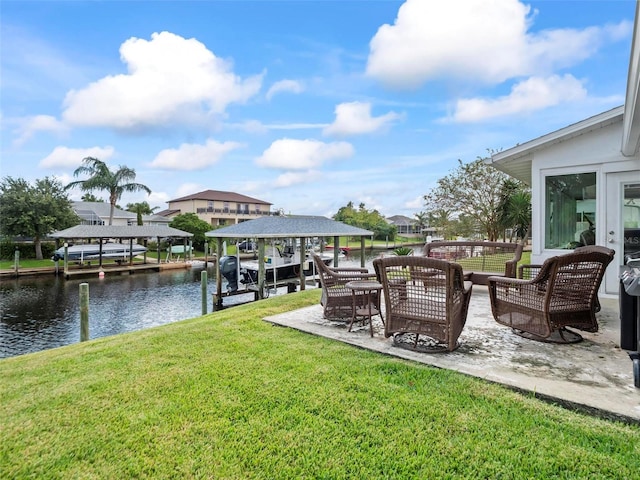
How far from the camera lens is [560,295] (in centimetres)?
354

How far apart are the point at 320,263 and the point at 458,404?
2.41 meters

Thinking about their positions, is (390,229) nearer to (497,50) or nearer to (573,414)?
(497,50)

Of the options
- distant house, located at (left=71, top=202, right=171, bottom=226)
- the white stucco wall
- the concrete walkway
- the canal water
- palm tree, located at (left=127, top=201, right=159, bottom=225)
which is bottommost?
the canal water

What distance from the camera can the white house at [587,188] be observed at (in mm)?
5578

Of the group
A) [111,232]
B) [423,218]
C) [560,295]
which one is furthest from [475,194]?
[423,218]

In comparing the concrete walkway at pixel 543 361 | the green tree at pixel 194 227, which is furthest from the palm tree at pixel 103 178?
the concrete walkway at pixel 543 361

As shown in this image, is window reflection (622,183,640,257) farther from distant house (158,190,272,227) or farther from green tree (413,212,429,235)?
distant house (158,190,272,227)

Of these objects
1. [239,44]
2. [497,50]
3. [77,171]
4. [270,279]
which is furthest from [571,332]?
[77,171]

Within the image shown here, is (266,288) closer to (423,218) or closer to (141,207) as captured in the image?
(423,218)

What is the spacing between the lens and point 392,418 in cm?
226

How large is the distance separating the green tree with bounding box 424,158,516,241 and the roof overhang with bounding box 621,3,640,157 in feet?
46.7

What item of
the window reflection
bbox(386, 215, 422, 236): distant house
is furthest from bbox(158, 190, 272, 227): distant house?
the window reflection

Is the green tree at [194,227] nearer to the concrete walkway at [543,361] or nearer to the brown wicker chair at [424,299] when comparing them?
the concrete walkway at [543,361]

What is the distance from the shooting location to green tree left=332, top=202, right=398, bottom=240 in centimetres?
4931
